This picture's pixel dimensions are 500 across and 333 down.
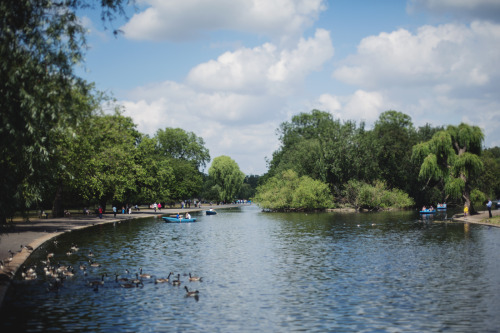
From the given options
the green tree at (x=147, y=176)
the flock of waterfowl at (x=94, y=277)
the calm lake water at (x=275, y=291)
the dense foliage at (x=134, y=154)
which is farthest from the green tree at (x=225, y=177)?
the flock of waterfowl at (x=94, y=277)

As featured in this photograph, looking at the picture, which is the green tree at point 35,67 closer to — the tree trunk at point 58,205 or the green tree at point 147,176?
the tree trunk at point 58,205

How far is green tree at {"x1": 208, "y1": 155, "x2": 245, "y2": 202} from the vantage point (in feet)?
472

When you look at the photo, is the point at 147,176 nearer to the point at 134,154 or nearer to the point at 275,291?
the point at 134,154

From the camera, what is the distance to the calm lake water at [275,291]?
15.0 m

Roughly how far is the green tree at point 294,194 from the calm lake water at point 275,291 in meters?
56.9

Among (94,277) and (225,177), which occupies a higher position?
(225,177)

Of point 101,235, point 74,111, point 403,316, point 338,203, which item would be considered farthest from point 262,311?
point 338,203

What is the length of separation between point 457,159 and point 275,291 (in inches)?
1922

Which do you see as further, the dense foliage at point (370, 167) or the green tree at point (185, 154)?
the green tree at point (185, 154)

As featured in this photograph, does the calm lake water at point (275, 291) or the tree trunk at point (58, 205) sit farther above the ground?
the tree trunk at point (58, 205)

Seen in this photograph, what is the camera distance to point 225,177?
144000 mm

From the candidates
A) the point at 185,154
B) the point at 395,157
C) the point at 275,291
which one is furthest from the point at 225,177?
the point at 275,291

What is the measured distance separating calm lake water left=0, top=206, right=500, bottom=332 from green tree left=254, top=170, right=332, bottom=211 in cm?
5694

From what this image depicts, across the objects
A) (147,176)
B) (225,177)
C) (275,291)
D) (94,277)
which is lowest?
(275,291)
